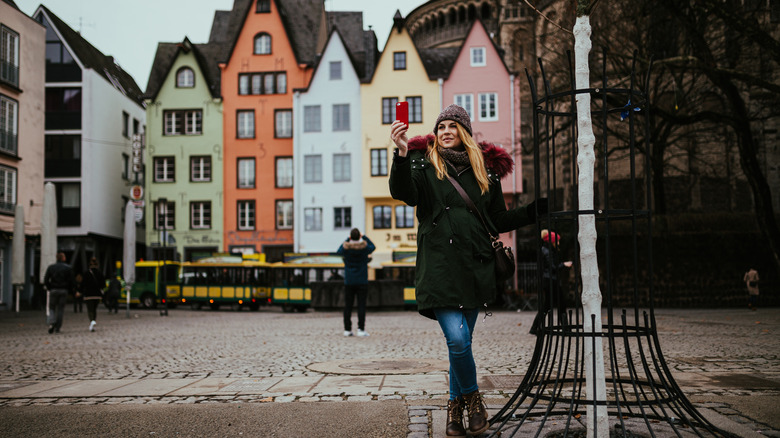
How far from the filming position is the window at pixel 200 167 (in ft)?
149

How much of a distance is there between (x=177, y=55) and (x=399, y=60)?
554 inches

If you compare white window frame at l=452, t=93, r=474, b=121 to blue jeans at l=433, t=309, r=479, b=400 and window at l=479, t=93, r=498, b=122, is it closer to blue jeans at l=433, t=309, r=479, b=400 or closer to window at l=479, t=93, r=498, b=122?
window at l=479, t=93, r=498, b=122

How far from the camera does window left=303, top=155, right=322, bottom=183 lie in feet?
143

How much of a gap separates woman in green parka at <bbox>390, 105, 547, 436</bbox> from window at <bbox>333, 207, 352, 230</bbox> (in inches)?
1505

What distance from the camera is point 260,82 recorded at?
45.8m

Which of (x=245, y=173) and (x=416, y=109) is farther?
(x=245, y=173)

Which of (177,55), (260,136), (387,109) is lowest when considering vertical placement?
(260,136)

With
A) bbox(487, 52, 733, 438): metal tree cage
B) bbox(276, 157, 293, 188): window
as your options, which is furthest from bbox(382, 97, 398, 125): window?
bbox(487, 52, 733, 438): metal tree cage

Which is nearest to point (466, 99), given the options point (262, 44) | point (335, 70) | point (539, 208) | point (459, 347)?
point (335, 70)

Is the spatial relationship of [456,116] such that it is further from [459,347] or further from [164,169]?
[164,169]

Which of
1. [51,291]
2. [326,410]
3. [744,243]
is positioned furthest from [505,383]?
[744,243]

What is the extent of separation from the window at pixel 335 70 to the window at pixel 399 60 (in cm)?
336

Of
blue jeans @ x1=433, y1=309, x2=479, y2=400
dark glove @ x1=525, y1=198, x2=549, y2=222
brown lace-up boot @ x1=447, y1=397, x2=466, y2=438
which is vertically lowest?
brown lace-up boot @ x1=447, y1=397, x2=466, y2=438

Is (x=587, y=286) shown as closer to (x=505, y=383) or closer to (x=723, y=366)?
(x=505, y=383)
